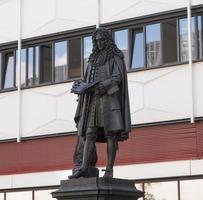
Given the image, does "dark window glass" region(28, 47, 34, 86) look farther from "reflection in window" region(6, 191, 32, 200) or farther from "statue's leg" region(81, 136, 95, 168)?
"statue's leg" region(81, 136, 95, 168)

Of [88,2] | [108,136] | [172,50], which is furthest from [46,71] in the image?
[108,136]

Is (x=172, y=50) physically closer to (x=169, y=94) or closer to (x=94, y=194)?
(x=169, y=94)

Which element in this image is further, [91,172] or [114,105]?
[114,105]

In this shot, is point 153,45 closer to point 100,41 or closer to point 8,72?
point 8,72

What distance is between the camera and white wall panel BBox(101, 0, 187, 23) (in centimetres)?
2405

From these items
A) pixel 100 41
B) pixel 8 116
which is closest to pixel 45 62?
pixel 8 116

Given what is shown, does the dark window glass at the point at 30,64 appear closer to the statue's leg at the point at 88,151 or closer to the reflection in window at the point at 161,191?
the reflection in window at the point at 161,191

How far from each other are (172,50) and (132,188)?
12.8 metres

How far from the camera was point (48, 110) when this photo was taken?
26.0m

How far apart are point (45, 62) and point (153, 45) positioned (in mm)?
4508

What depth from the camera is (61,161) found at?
25.6m

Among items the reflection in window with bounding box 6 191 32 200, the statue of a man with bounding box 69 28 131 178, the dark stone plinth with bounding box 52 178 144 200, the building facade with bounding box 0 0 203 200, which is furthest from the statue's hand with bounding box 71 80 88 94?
the reflection in window with bounding box 6 191 32 200

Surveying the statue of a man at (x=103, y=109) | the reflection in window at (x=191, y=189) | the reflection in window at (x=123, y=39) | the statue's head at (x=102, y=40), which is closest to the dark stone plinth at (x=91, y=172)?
the statue of a man at (x=103, y=109)

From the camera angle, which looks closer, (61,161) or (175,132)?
(175,132)
